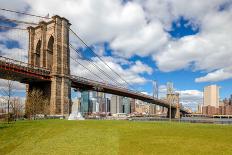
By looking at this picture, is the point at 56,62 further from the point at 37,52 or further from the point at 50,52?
the point at 37,52

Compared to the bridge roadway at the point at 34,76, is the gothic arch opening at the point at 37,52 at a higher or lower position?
higher

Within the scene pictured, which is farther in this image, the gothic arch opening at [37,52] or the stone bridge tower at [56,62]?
the gothic arch opening at [37,52]

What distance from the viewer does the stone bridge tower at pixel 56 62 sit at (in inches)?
2707

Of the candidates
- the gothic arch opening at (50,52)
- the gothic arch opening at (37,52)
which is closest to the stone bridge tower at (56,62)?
the gothic arch opening at (50,52)

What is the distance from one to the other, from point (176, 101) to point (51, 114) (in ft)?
320

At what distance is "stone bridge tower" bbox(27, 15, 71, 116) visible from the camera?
6875cm

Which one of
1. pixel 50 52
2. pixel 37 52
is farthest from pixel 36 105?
pixel 37 52

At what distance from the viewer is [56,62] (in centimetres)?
6938

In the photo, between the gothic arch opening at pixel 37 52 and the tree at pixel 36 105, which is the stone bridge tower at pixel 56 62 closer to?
the gothic arch opening at pixel 37 52

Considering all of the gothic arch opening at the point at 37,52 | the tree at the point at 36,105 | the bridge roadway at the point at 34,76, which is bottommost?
the tree at the point at 36,105

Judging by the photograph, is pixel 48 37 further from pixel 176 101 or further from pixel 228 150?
pixel 176 101

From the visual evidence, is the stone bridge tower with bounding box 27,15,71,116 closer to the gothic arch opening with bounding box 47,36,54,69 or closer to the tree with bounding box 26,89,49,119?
the gothic arch opening with bounding box 47,36,54,69

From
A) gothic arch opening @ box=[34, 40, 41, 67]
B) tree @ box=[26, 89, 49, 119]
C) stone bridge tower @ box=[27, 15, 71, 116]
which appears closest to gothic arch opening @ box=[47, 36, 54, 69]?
stone bridge tower @ box=[27, 15, 71, 116]

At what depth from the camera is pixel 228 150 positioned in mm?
15773
